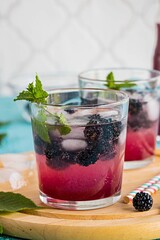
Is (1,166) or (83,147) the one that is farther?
(1,166)

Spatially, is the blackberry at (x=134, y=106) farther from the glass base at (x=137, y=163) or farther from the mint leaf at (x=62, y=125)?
the mint leaf at (x=62, y=125)

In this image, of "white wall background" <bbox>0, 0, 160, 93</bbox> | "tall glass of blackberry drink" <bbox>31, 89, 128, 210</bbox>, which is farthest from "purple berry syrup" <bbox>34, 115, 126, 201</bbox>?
"white wall background" <bbox>0, 0, 160, 93</bbox>

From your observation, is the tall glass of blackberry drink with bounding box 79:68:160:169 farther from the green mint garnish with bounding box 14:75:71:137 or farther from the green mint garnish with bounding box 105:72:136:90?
the green mint garnish with bounding box 14:75:71:137

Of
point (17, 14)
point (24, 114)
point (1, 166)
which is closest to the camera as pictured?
point (1, 166)

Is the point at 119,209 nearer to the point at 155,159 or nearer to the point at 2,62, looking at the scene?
the point at 155,159

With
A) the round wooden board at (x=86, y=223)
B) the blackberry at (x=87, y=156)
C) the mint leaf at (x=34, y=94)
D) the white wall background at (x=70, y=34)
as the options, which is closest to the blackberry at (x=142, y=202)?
the round wooden board at (x=86, y=223)

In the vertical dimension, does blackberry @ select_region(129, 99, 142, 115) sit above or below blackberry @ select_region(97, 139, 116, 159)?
above

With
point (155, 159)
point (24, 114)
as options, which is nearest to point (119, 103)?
point (155, 159)
